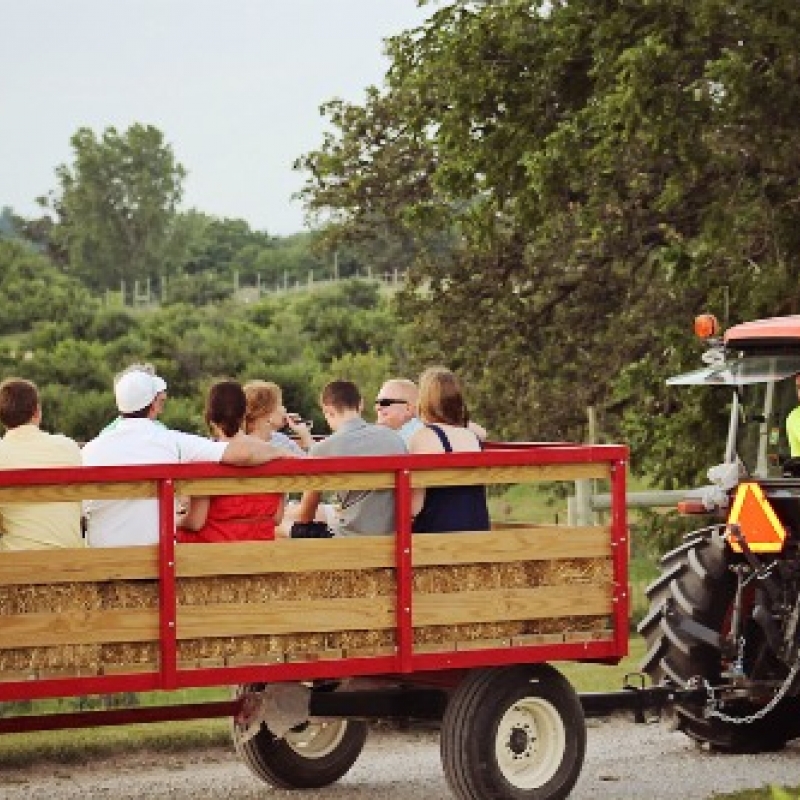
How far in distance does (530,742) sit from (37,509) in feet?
7.97

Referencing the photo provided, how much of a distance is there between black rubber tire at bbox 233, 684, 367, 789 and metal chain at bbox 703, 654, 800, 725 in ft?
5.56

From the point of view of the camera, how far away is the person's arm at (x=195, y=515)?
9906 mm

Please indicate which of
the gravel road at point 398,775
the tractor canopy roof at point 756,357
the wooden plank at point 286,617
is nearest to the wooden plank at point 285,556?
the wooden plank at point 286,617

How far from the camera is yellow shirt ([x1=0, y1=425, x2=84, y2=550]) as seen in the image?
31.6 feet

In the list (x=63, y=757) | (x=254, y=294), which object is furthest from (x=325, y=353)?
(x=63, y=757)

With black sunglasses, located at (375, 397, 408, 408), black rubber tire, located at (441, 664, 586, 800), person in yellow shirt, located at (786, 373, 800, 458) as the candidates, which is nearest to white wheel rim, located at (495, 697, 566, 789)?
black rubber tire, located at (441, 664, 586, 800)

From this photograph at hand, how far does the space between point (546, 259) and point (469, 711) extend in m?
19.6

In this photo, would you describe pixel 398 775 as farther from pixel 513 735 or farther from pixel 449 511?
pixel 449 511

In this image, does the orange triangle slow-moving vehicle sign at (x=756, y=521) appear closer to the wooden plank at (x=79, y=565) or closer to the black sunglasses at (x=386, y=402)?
the black sunglasses at (x=386, y=402)

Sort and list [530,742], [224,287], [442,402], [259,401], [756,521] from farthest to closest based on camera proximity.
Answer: [224,287] → [756,521] → [259,401] → [442,402] → [530,742]

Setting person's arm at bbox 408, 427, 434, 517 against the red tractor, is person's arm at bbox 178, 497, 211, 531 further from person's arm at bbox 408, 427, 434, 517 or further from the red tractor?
the red tractor

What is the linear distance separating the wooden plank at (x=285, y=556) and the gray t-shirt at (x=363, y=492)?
144mm

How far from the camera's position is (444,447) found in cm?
1082

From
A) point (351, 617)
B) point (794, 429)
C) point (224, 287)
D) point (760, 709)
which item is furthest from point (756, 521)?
point (224, 287)
